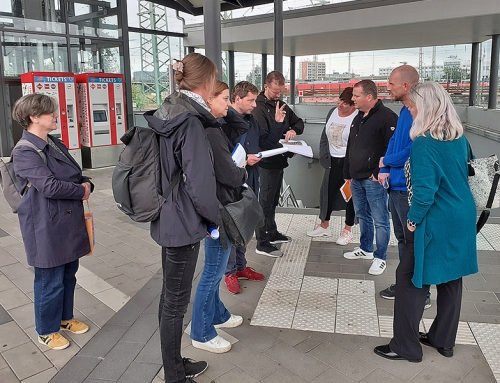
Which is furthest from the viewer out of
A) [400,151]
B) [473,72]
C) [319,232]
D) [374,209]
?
[473,72]

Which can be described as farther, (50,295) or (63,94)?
(63,94)

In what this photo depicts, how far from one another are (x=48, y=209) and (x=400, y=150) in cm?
240

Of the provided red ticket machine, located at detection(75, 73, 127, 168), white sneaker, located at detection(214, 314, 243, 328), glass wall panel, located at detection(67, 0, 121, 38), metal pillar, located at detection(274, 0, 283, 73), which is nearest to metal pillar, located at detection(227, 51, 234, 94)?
glass wall panel, located at detection(67, 0, 121, 38)

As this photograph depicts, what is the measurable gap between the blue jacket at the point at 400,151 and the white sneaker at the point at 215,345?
65.0 inches

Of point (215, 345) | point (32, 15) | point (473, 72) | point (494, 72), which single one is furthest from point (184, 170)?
point (473, 72)

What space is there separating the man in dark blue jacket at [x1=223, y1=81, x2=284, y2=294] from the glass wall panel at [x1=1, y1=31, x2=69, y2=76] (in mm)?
7753

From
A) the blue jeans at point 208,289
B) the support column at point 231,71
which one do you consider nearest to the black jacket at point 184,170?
the blue jeans at point 208,289

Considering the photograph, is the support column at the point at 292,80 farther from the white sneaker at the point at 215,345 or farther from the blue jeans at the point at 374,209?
the white sneaker at the point at 215,345

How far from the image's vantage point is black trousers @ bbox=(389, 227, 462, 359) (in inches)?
104

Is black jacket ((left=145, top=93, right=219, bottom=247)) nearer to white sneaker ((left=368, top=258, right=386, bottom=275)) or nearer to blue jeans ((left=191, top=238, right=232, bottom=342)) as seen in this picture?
blue jeans ((left=191, top=238, right=232, bottom=342))

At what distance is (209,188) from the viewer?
2105 millimetres

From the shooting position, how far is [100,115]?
10047 mm

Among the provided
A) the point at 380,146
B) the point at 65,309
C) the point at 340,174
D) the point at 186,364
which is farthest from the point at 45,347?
the point at 340,174

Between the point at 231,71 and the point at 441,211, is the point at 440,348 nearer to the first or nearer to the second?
the point at 441,211
